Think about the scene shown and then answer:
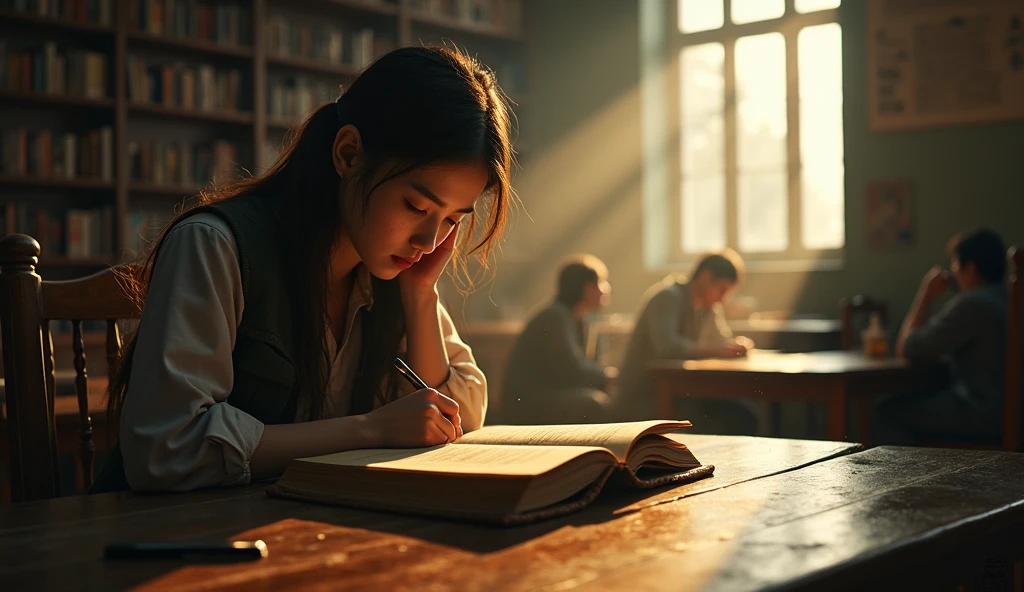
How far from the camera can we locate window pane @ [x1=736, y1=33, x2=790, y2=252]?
641cm

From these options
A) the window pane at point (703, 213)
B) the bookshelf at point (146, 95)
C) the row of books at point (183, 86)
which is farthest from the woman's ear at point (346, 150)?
the window pane at point (703, 213)

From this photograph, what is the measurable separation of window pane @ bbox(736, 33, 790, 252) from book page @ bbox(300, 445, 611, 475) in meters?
5.68

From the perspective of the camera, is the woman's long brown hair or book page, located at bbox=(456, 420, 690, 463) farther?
the woman's long brown hair

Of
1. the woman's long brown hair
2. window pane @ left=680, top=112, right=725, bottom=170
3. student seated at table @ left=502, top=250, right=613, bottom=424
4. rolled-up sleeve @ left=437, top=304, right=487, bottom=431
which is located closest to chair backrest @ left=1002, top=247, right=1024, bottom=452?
student seated at table @ left=502, top=250, right=613, bottom=424

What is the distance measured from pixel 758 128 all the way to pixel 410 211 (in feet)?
18.4

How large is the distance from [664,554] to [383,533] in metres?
0.23

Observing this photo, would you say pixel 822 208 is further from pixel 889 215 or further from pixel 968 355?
pixel 968 355

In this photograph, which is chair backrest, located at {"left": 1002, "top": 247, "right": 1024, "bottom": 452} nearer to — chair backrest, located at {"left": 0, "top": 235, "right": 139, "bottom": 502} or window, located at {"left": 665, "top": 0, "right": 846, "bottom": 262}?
chair backrest, located at {"left": 0, "top": 235, "right": 139, "bottom": 502}

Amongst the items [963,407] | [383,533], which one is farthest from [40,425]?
[963,407]

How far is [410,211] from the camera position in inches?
50.5

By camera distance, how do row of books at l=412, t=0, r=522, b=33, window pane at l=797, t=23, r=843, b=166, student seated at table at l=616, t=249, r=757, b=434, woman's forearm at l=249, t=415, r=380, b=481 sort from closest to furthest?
1. woman's forearm at l=249, t=415, r=380, b=481
2. student seated at table at l=616, t=249, r=757, b=434
3. window pane at l=797, t=23, r=843, b=166
4. row of books at l=412, t=0, r=522, b=33

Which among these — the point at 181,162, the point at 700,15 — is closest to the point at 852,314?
the point at 700,15

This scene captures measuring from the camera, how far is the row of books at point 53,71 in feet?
15.7

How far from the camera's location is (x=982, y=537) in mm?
819
